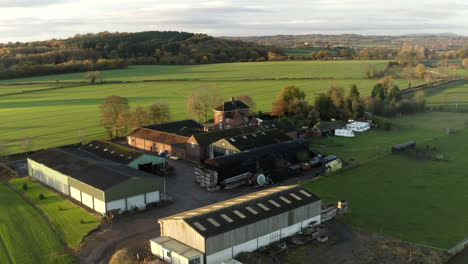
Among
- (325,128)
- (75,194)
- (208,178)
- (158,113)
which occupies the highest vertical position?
(158,113)

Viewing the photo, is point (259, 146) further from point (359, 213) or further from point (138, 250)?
point (138, 250)

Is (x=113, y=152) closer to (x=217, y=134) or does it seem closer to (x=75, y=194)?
(x=75, y=194)

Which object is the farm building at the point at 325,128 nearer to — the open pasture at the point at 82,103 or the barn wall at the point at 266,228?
the open pasture at the point at 82,103

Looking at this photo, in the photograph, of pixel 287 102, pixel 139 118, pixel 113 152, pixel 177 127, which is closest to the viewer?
pixel 113 152

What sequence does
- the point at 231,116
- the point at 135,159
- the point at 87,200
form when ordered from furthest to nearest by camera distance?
the point at 231,116 → the point at 135,159 → the point at 87,200

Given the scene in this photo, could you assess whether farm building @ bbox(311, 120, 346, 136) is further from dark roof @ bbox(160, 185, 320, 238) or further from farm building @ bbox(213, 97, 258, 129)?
dark roof @ bbox(160, 185, 320, 238)

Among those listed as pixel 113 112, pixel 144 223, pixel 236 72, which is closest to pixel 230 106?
pixel 113 112
